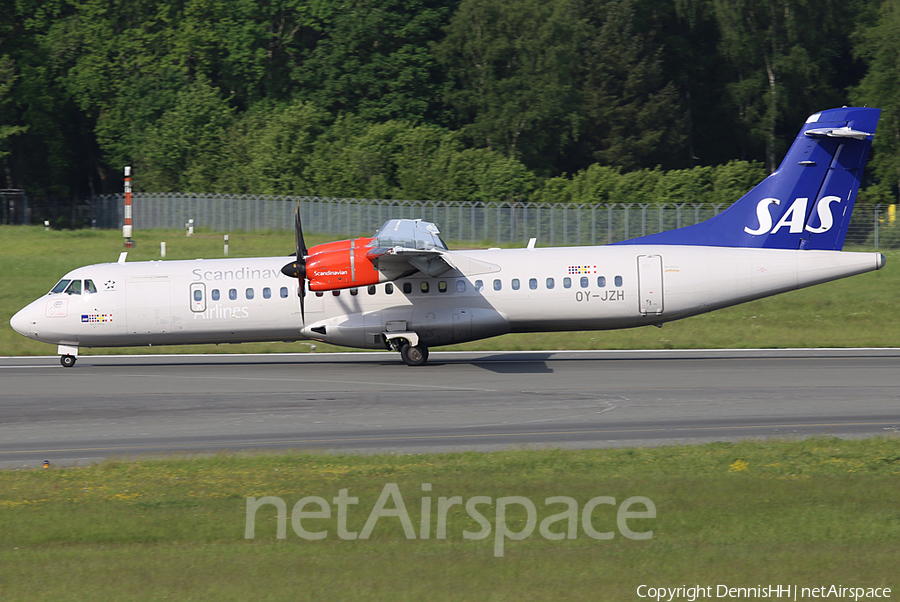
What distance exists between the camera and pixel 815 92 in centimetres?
7212

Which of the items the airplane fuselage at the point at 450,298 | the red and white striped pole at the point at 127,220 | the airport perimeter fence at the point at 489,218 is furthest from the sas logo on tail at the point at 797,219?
the red and white striped pole at the point at 127,220

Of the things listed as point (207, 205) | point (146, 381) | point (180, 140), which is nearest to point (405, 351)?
point (146, 381)

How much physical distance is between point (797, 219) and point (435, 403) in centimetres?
1198

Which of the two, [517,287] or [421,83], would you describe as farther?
[421,83]

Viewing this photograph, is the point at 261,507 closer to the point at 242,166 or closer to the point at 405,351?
the point at 405,351

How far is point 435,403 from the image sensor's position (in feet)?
65.3

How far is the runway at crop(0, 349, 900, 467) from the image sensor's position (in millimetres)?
16484

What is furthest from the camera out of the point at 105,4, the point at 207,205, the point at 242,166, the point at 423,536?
the point at 105,4

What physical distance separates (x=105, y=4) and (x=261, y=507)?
246ft

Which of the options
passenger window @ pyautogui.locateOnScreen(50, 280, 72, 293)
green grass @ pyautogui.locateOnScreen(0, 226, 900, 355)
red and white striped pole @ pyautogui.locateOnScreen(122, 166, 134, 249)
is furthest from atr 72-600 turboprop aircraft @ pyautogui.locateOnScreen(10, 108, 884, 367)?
red and white striped pole @ pyautogui.locateOnScreen(122, 166, 134, 249)

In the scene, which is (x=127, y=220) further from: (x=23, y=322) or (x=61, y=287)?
(x=23, y=322)

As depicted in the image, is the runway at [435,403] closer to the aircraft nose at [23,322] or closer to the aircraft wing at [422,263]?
the aircraft nose at [23,322]

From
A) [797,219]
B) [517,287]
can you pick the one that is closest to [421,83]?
[517,287]

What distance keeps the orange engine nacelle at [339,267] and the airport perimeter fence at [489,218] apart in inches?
707
